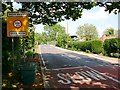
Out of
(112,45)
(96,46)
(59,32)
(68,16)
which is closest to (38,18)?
(68,16)

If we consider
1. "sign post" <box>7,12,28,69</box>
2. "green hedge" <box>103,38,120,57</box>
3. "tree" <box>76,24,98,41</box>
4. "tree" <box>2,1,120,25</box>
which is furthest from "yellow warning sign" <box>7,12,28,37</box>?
"tree" <box>76,24,98,41</box>

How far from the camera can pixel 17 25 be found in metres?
11.9

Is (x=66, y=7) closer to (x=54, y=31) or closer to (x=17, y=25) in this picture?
(x=17, y=25)

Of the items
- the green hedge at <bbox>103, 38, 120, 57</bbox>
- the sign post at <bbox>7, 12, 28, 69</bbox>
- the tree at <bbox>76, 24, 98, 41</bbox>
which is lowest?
the green hedge at <bbox>103, 38, 120, 57</bbox>

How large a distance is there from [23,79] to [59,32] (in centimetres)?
13030

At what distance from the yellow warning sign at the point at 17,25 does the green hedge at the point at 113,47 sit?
23.7 metres

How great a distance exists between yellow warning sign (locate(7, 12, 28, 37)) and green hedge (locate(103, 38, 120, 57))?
23.7 meters

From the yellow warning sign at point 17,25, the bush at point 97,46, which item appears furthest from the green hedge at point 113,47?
the yellow warning sign at point 17,25

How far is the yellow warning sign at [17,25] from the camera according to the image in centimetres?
1189

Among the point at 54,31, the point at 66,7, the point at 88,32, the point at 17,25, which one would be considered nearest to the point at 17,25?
the point at 17,25

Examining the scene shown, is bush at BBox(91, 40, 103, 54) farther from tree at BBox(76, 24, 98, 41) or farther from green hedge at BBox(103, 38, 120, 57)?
tree at BBox(76, 24, 98, 41)

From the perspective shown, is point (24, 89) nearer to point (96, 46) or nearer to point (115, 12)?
point (115, 12)

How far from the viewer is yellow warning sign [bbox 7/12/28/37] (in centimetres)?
1189

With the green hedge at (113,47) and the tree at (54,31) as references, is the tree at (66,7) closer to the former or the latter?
the green hedge at (113,47)
